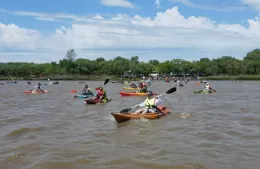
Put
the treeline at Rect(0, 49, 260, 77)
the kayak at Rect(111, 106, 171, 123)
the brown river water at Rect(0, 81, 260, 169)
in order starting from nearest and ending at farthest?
1. the brown river water at Rect(0, 81, 260, 169)
2. the kayak at Rect(111, 106, 171, 123)
3. the treeline at Rect(0, 49, 260, 77)

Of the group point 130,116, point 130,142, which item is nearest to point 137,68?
point 130,116

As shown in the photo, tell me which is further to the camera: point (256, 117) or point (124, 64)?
point (124, 64)

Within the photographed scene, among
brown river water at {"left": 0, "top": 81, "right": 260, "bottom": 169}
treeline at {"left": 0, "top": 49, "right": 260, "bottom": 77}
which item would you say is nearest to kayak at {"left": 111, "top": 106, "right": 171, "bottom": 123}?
brown river water at {"left": 0, "top": 81, "right": 260, "bottom": 169}

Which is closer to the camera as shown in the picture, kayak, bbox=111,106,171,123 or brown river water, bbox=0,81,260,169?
brown river water, bbox=0,81,260,169

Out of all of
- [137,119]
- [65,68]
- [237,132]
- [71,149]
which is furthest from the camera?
Answer: [65,68]

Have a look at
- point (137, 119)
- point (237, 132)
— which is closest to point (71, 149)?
point (137, 119)

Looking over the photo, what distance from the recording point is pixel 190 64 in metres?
133

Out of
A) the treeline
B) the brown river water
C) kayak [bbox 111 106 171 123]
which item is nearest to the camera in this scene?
the brown river water

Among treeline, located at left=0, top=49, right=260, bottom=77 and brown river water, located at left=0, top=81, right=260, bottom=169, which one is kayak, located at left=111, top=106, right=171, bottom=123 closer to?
brown river water, located at left=0, top=81, right=260, bottom=169

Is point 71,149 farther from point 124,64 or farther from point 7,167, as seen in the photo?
point 124,64

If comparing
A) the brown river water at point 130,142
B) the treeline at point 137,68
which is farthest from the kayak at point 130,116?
the treeline at point 137,68

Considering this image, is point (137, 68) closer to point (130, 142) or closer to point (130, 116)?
point (130, 116)

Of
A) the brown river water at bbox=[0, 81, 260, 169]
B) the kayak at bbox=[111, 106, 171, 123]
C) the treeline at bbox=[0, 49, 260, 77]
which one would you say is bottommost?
the brown river water at bbox=[0, 81, 260, 169]

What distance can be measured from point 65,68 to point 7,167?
11741 cm
